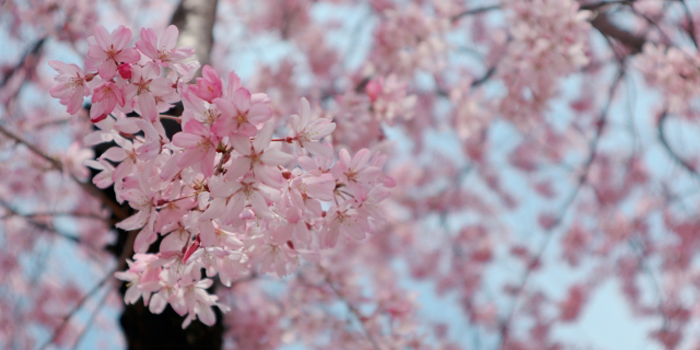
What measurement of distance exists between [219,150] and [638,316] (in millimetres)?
5293

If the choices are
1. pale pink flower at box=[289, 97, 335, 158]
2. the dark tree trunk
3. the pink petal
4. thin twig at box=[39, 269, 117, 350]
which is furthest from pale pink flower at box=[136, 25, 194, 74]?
thin twig at box=[39, 269, 117, 350]

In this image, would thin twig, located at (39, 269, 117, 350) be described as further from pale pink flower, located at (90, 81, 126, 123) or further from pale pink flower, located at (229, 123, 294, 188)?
pale pink flower, located at (229, 123, 294, 188)

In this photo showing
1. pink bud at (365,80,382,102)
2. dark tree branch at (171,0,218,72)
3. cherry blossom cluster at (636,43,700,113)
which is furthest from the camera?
cherry blossom cluster at (636,43,700,113)

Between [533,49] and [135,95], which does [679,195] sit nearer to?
[533,49]

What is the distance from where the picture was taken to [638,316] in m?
4.45

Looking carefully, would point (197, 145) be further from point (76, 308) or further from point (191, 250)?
point (76, 308)

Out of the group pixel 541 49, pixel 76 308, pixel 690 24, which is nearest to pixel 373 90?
pixel 541 49

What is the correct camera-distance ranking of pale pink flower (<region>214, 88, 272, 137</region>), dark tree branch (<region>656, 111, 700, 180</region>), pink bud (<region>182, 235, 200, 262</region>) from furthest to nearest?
dark tree branch (<region>656, 111, 700, 180</region>)
pink bud (<region>182, 235, 200, 262</region>)
pale pink flower (<region>214, 88, 272, 137</region>)

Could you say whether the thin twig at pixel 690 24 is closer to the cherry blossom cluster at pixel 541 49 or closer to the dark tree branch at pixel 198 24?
the cherry blossom cluster at pixel 541 49

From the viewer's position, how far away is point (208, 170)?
66cm

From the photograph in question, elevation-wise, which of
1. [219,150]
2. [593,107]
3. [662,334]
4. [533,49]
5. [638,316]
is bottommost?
[638,316]

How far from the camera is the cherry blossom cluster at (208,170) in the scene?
0.66 meters

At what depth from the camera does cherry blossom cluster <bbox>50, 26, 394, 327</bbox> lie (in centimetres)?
66

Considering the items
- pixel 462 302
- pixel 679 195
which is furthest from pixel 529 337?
pixel 679 195
